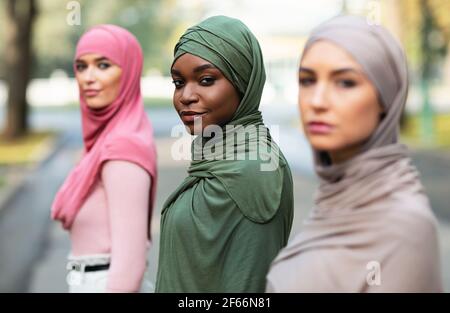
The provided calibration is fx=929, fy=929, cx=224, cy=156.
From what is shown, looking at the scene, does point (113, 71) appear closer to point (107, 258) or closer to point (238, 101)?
point (107, 258)

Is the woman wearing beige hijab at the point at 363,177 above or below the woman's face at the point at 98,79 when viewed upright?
below

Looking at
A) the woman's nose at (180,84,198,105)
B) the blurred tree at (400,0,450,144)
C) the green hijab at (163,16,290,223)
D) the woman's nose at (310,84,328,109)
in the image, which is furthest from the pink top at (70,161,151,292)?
the blurred tree at (400,0,450,144)

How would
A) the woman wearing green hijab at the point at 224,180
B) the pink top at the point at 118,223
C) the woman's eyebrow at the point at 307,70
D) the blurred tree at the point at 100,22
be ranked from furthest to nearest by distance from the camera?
the blurred tree at the point at 100,22 → the pink top at the point at 118,223 → the woman wearing green hijab at the point at 224,180 → the woman's eyebrow at the point at 307,70

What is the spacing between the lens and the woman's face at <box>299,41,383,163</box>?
2.23m

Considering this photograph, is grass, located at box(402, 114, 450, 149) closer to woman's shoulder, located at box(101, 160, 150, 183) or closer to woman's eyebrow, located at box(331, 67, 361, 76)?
woman's shoulder, located at box(101, 160, 150, 183)

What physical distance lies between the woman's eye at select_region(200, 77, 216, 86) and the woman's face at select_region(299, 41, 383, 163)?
28.1 inches

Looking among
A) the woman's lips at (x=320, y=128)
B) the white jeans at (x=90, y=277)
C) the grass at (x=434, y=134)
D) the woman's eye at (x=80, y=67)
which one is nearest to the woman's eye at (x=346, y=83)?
the woman's lips at (x=320, y=128)

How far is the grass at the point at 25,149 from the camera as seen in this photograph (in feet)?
63.0

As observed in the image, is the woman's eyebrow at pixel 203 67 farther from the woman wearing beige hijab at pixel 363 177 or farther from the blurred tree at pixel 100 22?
the blurred tree at pixel 100 22

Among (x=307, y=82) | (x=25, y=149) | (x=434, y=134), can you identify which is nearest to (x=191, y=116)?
(x=307, y=82)

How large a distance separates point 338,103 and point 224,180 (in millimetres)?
663

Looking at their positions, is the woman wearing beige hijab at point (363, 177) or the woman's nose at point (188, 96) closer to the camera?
the woman wearing beige hijab at point (363, 177)

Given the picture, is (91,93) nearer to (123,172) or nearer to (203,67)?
(123,172)

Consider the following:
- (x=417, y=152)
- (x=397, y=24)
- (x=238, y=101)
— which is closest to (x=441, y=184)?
(x=417, y=152)
